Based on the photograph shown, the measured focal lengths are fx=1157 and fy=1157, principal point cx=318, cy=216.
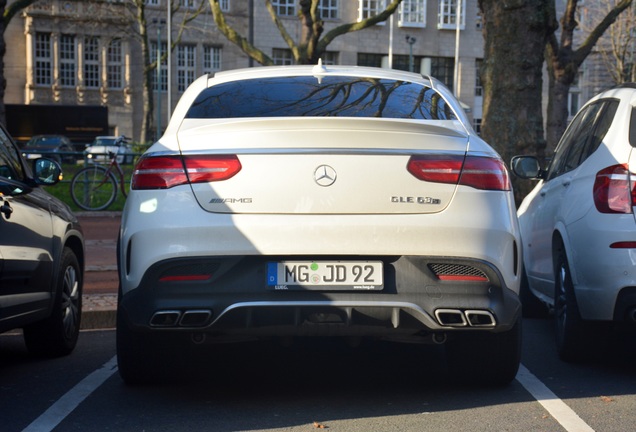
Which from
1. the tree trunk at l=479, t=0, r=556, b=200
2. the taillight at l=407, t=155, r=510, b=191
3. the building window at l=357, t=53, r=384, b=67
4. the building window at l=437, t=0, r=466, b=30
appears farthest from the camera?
the building window at l=437, t=0, r=466, b=30

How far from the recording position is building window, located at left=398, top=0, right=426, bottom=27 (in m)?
72.3

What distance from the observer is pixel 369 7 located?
2805 inches

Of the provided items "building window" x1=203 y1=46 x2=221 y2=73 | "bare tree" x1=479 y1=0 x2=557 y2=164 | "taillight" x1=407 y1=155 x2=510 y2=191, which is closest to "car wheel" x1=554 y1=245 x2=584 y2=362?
"taillight" x1=407 y1=155 x2=510 y2=191

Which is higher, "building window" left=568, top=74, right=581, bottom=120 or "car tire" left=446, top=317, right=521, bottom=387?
"car tire" left=446, top=317, right=521, bottom=387

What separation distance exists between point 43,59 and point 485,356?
202 feet

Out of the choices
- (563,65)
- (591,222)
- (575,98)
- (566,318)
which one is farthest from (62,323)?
(575,98)

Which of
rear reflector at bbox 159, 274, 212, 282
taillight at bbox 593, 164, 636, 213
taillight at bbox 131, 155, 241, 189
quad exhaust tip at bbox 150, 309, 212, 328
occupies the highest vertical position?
taillight at bbox 131, 155, 241, 189

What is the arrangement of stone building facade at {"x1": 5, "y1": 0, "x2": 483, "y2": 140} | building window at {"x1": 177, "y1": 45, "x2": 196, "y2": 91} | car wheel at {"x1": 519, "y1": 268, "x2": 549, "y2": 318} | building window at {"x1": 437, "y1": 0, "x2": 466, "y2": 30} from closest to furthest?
car wheel at {"x1": 519, "y1": 268, "x2": 549, "y2": 318} < stone building facade at {"x1": 5, "y1": 0, "x2": 483, "y2": 140} < building window at {"x1": 177, "y1": 45, "x2": 196, "y2": 91} < building window at {"x1": 437, "y1": 0, "x2": 466, "y2": 30}

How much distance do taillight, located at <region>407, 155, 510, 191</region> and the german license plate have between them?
1.65 ft

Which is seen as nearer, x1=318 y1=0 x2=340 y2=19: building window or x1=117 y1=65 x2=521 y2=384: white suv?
x1=117 y1=65 x2=521 y2=384: white suv

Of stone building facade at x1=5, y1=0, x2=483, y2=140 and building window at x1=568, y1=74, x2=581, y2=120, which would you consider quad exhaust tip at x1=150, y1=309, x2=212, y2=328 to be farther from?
building window at x1=568, y1=74, x2=581, y2=120

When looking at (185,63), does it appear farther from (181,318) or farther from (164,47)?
(181,318)

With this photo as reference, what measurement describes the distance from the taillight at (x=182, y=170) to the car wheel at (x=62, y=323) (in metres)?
1.89

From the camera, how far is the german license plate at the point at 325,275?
17.7 feet
